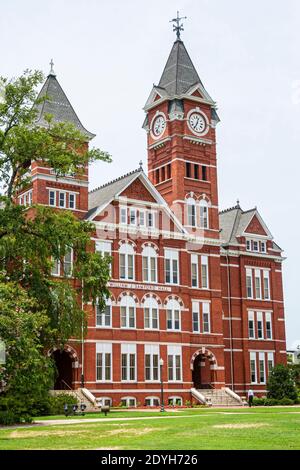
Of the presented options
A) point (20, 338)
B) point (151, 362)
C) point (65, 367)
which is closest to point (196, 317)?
point (151, 362)

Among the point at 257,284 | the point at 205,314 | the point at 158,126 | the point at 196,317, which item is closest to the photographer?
the point at 196,317

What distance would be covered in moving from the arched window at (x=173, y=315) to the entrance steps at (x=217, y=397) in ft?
17.6

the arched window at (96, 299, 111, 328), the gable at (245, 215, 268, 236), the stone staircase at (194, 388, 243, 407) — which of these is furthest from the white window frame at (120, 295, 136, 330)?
the gable at (245, 215, 268, 236)

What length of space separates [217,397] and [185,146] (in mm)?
22001

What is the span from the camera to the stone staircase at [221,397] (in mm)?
→ 57375

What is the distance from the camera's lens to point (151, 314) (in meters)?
57.0

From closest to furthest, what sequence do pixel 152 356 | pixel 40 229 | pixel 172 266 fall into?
pixel 40 229
pixel 152 356
pixel 172 266

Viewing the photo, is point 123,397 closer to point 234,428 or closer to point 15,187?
point 15,187

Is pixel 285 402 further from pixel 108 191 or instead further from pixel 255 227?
pixel 108 191

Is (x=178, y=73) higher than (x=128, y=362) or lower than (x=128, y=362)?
higher

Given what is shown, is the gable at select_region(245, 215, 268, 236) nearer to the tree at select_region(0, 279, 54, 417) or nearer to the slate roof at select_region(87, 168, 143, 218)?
the slate roof at select_region(87, 168, 143, 218)

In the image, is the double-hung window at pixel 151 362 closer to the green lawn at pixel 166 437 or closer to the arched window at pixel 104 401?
the arched window at pixel 104 401

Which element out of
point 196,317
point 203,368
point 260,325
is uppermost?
point 196,317
